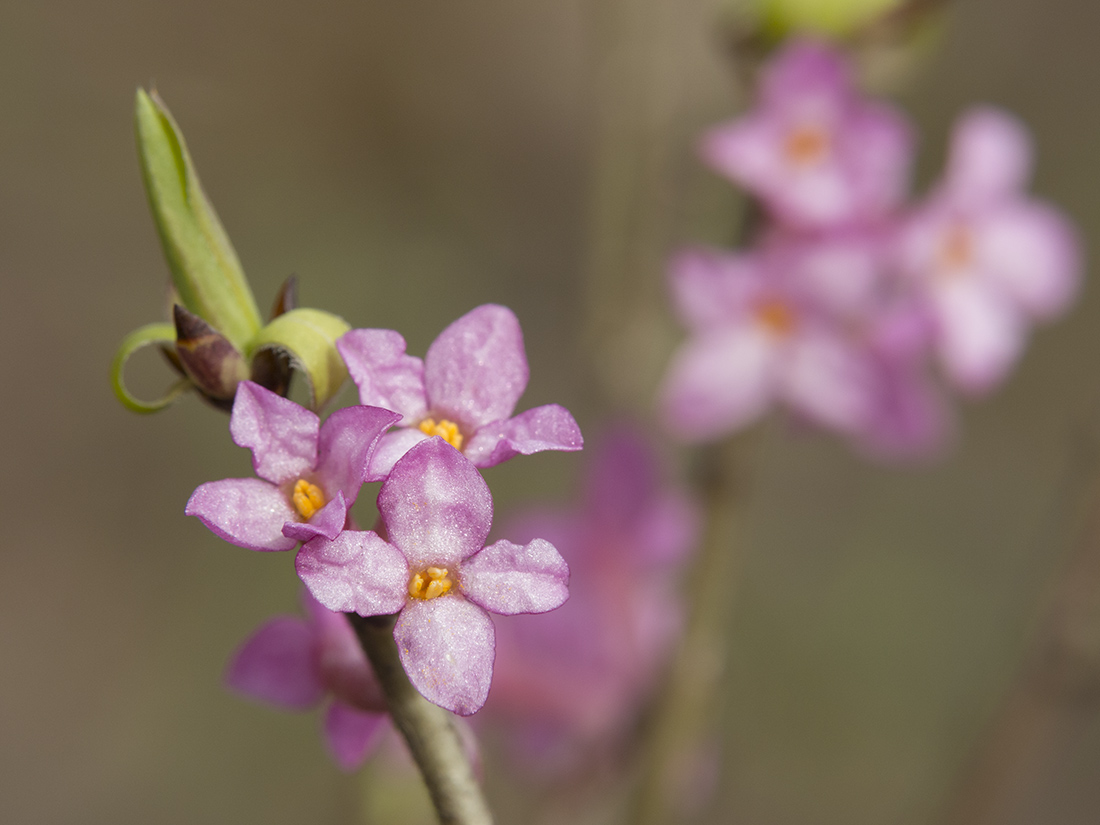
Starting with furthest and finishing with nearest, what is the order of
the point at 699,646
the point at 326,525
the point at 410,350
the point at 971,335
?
the point at 410,350 < the point at 971,335 < the point at 699,646 < the point at 326,525

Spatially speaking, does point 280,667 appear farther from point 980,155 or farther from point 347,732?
point 980,155

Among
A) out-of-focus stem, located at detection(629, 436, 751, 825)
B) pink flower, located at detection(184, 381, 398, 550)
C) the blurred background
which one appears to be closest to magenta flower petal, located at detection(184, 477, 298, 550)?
pink flower, located at detection(184, 381, 398, 550)

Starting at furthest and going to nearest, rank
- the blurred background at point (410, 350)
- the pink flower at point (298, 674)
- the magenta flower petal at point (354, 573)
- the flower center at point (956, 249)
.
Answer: the blurred background at point (410, 350)
the flower center at point (956, 249)
the pink flower at point (298, 674)
the magenta flower petal at point (354, 573)

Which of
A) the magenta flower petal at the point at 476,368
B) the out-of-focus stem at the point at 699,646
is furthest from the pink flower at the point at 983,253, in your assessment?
the magenta flower petal at the point at 476,368

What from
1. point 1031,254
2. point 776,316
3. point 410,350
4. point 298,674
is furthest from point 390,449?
point 410,350

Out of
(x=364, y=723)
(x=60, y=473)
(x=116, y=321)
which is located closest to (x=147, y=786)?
(x=60, y=473)

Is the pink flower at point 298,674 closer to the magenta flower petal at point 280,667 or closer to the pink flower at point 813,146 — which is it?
the magenta flower petal at point 280,667
